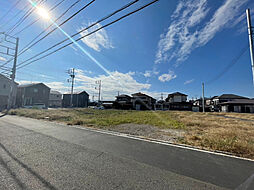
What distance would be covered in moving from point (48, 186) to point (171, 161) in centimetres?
281

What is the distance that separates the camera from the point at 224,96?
36250 millimetres

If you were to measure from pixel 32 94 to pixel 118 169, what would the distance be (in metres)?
39.6

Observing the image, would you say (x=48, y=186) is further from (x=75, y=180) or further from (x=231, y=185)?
(x=231, y=185)

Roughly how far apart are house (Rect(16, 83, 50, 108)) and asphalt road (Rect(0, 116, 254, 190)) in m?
35.8

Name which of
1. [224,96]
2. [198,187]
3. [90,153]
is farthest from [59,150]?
[224,96]

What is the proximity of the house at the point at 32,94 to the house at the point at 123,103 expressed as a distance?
2265 centimetres

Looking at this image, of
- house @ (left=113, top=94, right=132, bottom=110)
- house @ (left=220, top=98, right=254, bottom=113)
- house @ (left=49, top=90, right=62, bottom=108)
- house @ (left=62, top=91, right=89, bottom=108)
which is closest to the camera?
house @ (left=220, top=98, right=254, bottom=113)

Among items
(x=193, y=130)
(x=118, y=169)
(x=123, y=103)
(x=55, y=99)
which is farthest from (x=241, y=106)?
(x=55, y=99)

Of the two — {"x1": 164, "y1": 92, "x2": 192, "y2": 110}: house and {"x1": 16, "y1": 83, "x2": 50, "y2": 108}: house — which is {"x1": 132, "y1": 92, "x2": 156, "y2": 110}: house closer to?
{"x1": 164, "y1": 92, "x2": 192, "y2": 110}: house

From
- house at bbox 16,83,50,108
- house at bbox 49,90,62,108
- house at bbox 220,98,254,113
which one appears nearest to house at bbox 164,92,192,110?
house at bbox 220,98,254,113

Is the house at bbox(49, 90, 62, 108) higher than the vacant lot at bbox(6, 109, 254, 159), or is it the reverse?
the house at bbox(49, 90, 62, 108)

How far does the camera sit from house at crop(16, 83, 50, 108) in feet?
98.3

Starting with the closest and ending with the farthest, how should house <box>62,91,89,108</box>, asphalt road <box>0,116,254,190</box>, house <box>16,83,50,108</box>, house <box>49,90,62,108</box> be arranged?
asphalt road <box>0,116,254,190</box> < house <box>16,83,50,108</box> < house <box>62,91,89,108</box> < house <box>49,90,62,108</box>

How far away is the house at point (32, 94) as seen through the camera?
2995 centimetres
